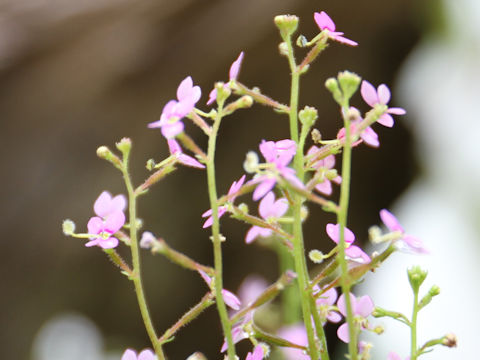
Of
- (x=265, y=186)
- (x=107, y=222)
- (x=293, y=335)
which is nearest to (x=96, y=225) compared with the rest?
(x=107, y=222)

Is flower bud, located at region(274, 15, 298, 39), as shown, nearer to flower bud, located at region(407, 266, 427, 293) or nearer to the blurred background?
flower bud, located at region(407, 266, 427, 293)

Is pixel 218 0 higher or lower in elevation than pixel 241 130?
higher

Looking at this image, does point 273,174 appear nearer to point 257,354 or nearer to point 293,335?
point 257,354

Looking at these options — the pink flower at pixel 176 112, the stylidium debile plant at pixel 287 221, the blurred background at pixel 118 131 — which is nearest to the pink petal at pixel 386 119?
the stylidium debile plant at pixel 287 221

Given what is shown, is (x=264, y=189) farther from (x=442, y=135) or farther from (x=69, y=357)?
(x=442, y=135)

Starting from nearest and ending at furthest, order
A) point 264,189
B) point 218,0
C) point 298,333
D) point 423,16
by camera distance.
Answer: point 264,189 → point 298,333 → point 218,0 → point 423,16

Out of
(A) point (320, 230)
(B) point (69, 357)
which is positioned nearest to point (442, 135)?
(A) point (320, 230)

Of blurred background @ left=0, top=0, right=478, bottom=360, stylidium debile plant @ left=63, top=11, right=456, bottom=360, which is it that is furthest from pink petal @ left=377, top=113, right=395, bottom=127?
blurred background @ left=0, top=0, right=478, bottom=360
